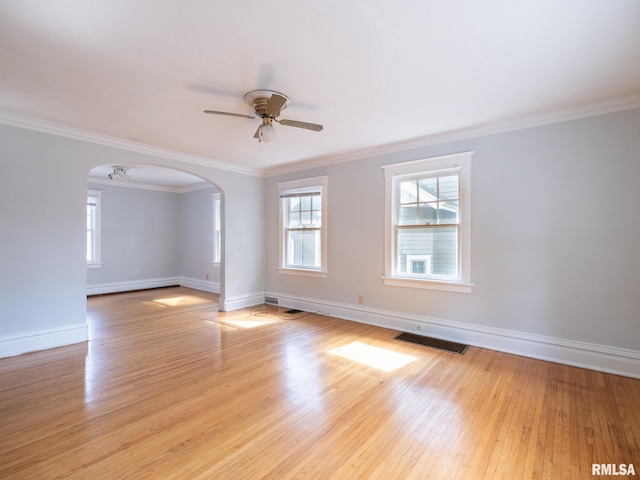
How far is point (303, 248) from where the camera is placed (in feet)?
18.3

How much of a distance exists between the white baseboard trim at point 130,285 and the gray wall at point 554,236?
Result: 247 inches

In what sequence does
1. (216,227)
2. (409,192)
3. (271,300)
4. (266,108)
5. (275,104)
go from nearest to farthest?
(275,104) < (266,108) < (409,192) < (271,300) < (216,227)

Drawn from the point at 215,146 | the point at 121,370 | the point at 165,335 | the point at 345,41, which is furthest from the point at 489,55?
the point at 165,335

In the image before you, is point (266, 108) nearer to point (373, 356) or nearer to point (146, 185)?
point (373, 356)

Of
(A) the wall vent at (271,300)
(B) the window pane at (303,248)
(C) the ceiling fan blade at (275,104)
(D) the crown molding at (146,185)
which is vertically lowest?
(A) the wall vent at (271,300)

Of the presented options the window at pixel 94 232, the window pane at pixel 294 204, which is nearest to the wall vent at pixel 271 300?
the window pane at pixel 294 204

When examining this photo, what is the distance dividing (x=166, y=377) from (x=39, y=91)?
284 cm

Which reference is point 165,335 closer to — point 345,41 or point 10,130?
point 10,130

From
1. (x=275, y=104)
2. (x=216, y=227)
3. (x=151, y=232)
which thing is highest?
(x=275, y=104)

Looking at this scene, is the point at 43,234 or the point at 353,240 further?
the point at 353,240

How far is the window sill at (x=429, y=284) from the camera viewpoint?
3.75m

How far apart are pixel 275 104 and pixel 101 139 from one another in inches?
108

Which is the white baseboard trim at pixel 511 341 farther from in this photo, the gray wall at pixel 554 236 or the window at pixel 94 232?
the window at pixel 94 232

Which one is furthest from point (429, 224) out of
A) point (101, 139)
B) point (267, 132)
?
point (101, 139)
